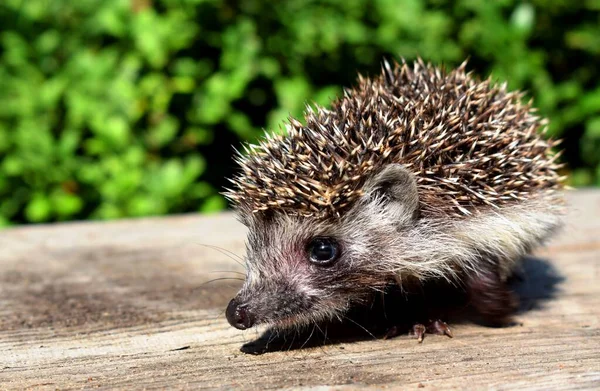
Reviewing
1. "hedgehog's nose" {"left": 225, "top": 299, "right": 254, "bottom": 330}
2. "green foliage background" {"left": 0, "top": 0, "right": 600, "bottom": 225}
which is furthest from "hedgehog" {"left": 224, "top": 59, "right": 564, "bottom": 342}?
"green foliage background" {"left": 0, "top": 0, "right": 600, "bottom": 225}

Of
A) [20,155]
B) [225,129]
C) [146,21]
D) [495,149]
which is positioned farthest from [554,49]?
[20,155]

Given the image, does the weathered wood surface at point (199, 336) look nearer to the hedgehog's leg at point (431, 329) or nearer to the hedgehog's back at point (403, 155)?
the hedgehog's leg at point (431, 329)

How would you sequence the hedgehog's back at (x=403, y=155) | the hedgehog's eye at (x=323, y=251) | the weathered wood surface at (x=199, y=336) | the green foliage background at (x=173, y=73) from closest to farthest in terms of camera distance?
the weathered wood surface at (x=199, y=336) → the hedgehog's back at (x=403, y=155) → the hedgehog's eye at (x=323, y=251) → the green foliage background at (x=173, y=73)

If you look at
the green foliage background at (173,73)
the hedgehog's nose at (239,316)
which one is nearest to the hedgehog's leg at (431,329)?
the hedgehog's nose at (239,316)

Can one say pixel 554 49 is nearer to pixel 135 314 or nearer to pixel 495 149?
pixel 495 149

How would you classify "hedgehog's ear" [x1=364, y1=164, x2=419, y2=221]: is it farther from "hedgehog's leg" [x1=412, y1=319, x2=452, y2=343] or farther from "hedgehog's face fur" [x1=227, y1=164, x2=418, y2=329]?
"hedgehog's leg" [x1=412, y1=319, x2=452, y2=343]

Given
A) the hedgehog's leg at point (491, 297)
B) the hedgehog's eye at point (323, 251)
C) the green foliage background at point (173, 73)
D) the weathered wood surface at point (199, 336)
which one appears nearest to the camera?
the weathered wood surface at point (199, 336)
